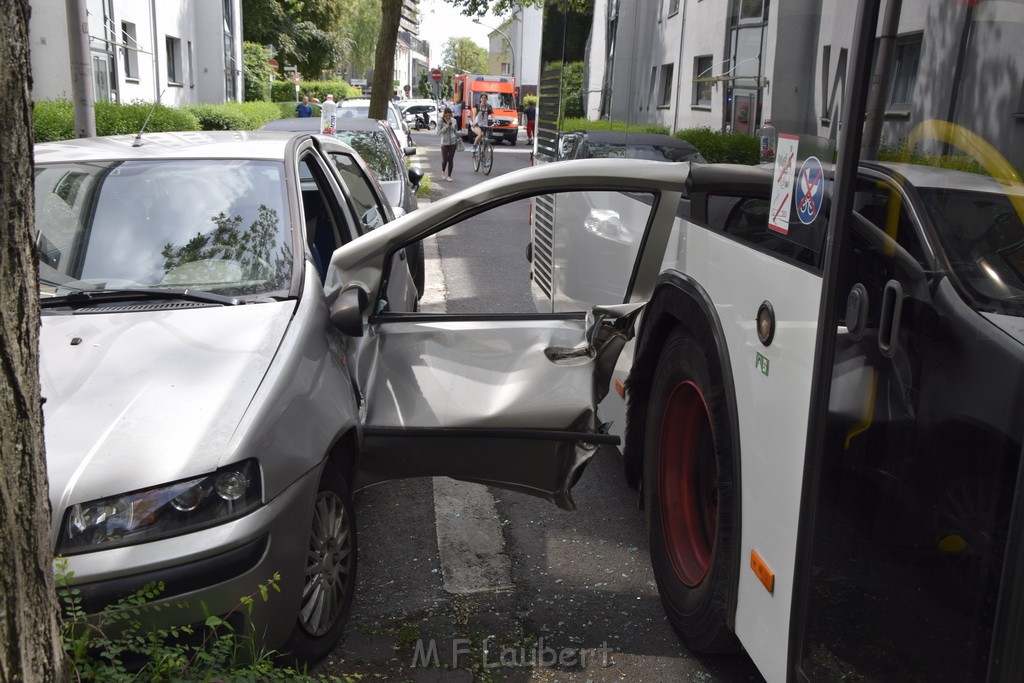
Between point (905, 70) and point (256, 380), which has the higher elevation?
point (905, 70)

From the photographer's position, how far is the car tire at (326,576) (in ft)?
10.8

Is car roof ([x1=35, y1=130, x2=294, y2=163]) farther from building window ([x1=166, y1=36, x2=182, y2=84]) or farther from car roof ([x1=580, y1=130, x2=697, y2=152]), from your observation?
building window ([x1=166, y1=36, x2=182, y2=84])

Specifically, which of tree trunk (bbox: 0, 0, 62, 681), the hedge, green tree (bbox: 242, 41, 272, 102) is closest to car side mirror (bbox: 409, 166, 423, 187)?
the hedge

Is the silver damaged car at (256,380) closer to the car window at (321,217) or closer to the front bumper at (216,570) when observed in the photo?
the front bumper at (216,570)

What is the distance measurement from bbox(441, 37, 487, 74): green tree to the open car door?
130362 mm

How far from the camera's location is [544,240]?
21.2 feet

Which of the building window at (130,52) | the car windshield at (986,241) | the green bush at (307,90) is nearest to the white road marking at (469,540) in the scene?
the car windshield at (986,241)

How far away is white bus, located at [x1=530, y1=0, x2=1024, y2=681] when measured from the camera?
6.13 feet

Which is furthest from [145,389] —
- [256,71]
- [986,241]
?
[256,71]

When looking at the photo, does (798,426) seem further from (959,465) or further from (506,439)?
(506,439)

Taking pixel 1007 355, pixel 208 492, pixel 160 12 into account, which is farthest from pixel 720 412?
pixel 160 12

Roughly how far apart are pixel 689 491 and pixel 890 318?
1722 mm

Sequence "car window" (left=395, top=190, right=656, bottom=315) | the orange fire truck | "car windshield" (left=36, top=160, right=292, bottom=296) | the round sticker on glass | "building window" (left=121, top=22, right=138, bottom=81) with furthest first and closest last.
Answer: the orange fire truck
"building window" (left=121, top=22, right=138, bottom=81)
"car window" (left=395, top=190, right=656, bottom=315)
"car windshield" (left=36, top=160, right=292, bottom=296)
the round sticker on glass

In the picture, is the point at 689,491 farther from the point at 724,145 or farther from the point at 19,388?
the point at 19,388
